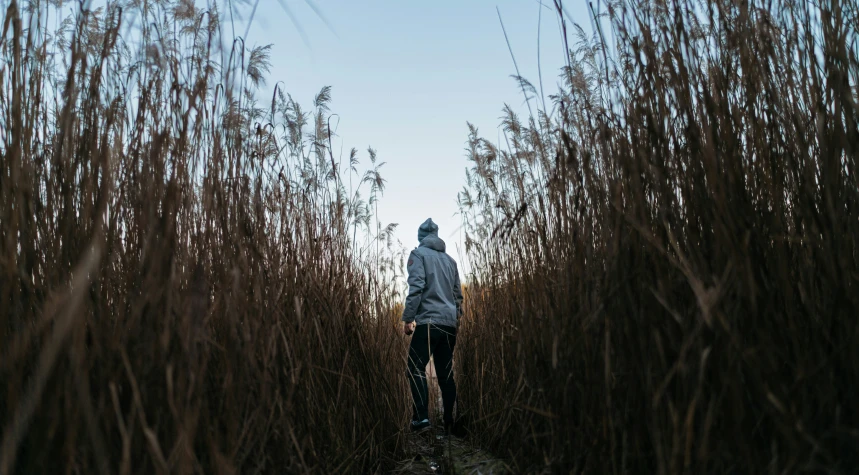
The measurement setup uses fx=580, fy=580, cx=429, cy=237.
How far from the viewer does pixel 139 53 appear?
1761 mm

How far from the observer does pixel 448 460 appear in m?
3.04

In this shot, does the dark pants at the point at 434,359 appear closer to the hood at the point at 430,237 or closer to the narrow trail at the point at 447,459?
the narrow trail at the point at 447,459

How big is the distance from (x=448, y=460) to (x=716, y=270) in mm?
2153

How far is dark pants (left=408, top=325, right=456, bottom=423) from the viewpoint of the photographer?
3928mm

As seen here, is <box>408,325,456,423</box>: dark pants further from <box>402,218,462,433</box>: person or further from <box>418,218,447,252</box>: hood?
<box>418,218,447,252</box>: hood

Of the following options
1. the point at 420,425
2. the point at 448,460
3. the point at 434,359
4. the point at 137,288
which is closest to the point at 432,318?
the point at 434,359

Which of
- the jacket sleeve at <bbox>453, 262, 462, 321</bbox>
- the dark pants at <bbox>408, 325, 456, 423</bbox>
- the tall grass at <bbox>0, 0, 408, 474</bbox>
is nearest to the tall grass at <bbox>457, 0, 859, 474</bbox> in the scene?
the tall grass at <bbox>0, 0, 408, 474</bbox>

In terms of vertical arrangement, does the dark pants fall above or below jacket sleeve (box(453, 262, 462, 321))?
below

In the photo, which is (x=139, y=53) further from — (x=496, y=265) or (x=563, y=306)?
(x=496, y=265)

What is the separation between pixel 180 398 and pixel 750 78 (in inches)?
59.1

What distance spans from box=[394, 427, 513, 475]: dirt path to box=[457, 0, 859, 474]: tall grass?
3.26ft

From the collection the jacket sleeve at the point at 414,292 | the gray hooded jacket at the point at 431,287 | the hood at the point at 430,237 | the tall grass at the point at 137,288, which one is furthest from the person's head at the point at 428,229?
the tall grass at the point at 137,288

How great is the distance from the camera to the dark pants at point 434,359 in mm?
3928

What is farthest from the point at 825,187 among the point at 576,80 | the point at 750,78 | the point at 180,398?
the point at 180,398
